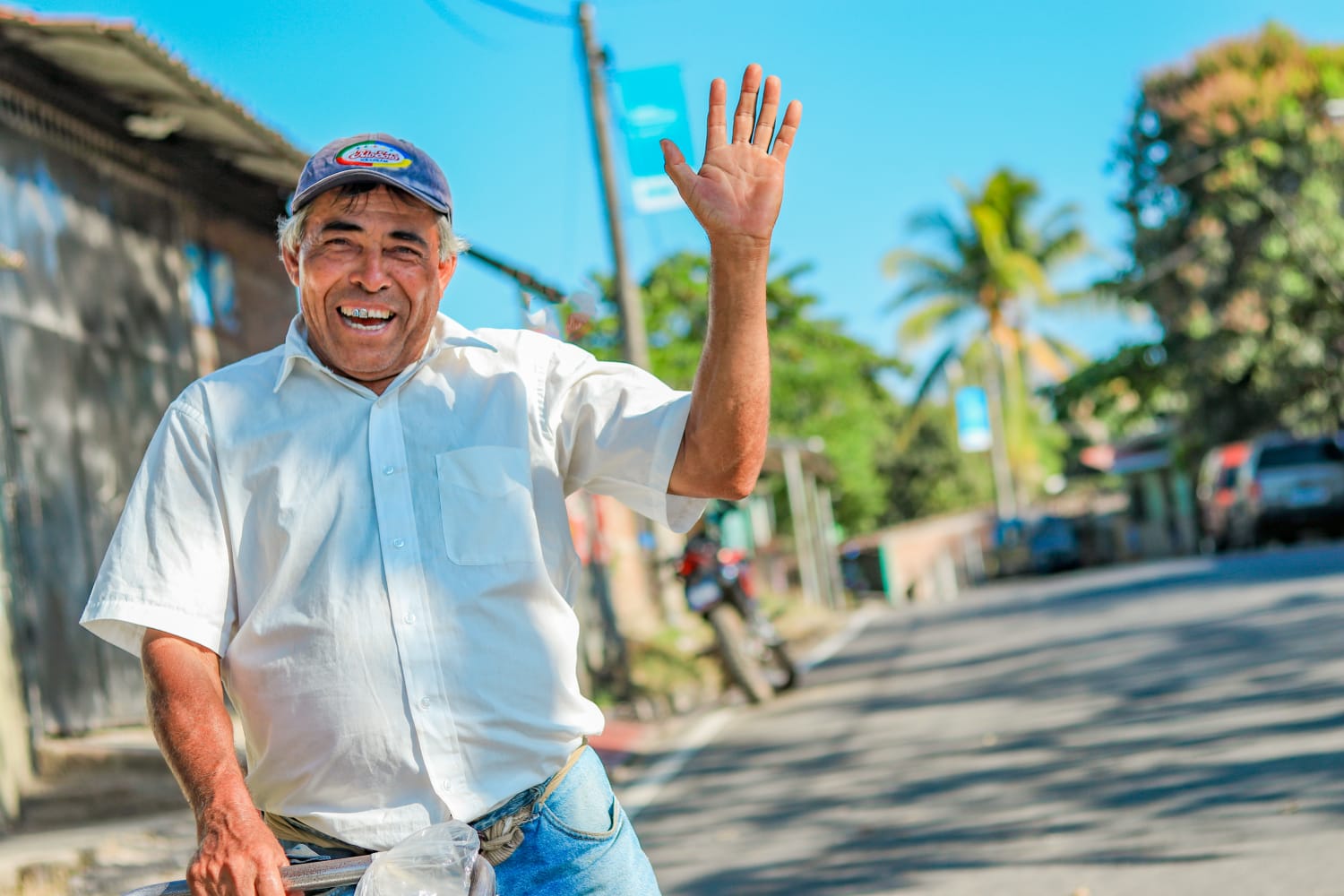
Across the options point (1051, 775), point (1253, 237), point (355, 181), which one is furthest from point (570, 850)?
point (1253, 237)

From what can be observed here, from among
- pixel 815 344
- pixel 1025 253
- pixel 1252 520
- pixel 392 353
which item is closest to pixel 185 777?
pixel 392 353

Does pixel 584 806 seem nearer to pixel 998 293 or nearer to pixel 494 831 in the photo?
pixel 494 831

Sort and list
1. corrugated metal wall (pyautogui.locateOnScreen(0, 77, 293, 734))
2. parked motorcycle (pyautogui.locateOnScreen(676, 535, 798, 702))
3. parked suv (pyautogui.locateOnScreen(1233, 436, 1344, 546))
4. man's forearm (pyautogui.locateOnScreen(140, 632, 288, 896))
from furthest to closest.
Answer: parked suv (pyautogui.locateOnScreen(1233, 436, 1344, 546)) → parked motorcycle (pyautogui.locateOnScreen(676, 535, 798, 702)) → corrugated metal wall (pyautogui.locateOnScreen(0, 77, 293, 734)) → man's forearm (pyautogui.locateOnScreen(140, 632, 288, 896))

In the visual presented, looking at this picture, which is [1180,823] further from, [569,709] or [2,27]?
[2,27]

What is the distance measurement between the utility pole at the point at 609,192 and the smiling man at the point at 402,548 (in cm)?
1207

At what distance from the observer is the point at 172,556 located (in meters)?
2.14

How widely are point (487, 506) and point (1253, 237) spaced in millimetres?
29349

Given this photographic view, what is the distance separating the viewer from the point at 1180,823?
18.2 feet

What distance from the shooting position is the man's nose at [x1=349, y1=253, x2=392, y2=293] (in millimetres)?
2342

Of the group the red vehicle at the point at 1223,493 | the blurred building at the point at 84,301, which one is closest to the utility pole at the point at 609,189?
the blurred building at the point at 84,301

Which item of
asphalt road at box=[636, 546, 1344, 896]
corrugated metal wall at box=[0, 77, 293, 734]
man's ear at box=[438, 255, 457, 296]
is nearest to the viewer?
man's ear at box=[438, 255, 457, 296]

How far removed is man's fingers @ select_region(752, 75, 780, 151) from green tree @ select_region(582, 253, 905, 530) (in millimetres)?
13747

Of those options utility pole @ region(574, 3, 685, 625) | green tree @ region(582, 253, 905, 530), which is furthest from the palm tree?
utility pole @ region(574, 3, 685, 625)

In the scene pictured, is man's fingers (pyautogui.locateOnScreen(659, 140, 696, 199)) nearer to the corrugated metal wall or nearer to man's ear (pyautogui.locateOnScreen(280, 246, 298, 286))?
man's ear (pyautogui.locateOnScreen(280, 246, 298, 286))
